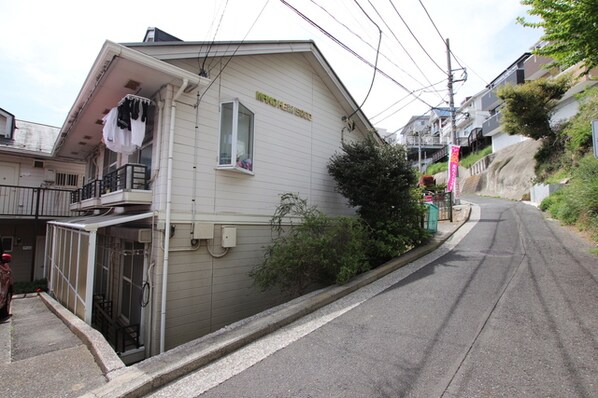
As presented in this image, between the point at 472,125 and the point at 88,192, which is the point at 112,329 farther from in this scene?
the point at 472,125

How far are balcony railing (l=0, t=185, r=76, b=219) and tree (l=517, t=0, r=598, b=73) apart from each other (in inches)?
631

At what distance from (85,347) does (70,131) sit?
7.88m

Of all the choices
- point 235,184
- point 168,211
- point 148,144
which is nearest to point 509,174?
point 235,184

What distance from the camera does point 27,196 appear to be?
40.4 feet

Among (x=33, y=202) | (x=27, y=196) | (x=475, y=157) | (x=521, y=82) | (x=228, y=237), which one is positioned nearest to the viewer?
(x=228, y=237)

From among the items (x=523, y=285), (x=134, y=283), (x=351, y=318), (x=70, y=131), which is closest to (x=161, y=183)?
(x=134, y=283)

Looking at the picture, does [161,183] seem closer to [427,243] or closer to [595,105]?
[427,243]

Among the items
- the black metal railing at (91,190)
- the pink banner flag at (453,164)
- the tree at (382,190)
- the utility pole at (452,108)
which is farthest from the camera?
the utility pole at (452,108)

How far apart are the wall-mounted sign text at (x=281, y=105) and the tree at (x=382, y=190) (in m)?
1.66

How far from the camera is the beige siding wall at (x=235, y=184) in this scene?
21.2ft

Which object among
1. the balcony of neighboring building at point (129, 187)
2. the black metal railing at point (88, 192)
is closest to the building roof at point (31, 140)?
the black metal railing at point (88, 192)

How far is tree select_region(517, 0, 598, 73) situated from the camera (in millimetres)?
5277

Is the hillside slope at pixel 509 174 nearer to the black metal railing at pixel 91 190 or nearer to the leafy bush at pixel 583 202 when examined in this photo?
the leafy bush at pixel 583 202

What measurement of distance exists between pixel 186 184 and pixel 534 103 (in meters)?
21.5
